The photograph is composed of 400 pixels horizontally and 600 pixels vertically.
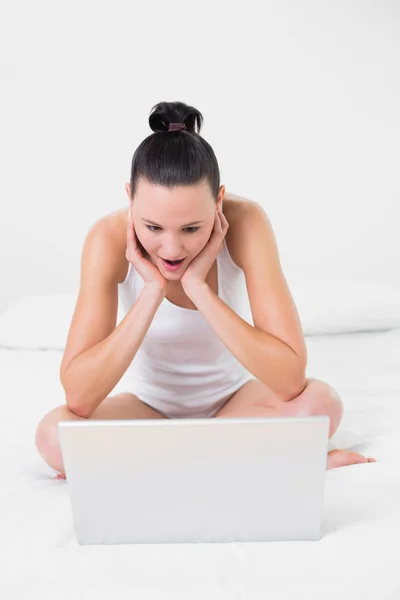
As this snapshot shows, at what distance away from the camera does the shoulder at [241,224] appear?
6.02 ft

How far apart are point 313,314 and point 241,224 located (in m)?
0.94

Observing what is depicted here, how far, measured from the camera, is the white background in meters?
3.30

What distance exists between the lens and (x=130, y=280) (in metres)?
1.88

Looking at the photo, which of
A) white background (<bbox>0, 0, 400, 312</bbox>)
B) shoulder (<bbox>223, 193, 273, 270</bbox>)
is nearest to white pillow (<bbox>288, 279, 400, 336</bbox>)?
white background (<bbox>0, 0, 400, 312</bbox>)

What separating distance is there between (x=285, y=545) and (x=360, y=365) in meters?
1.20

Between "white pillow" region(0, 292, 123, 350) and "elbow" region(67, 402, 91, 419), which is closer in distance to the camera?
"elbow" region(67, 402, 91, 419)

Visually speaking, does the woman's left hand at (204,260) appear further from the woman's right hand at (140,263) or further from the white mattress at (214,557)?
the white mattress at (214,557)

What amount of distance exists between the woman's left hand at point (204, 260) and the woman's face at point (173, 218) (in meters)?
0.05

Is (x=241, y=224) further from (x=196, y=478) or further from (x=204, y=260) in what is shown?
(x=196, y=478)

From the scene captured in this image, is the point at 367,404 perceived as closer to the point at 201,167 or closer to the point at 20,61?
the point at 201,167

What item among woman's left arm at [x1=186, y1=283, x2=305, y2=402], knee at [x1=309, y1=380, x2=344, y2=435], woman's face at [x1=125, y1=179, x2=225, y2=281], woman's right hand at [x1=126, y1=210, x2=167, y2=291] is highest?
woman's face at [x1=125, y1=179, x2=225, y2=281]

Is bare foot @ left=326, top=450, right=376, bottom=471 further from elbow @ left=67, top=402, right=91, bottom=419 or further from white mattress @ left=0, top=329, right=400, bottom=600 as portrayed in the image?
elbow @ left=67, top=402, right=91, bottom=419

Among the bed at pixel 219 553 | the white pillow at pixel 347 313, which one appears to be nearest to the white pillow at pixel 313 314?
the white pillow at pixel 347 313

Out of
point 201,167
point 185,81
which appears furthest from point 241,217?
point 185,81
